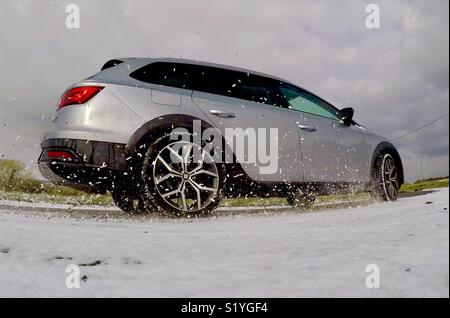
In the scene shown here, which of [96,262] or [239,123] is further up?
[239,123]

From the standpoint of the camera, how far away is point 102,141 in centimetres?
292

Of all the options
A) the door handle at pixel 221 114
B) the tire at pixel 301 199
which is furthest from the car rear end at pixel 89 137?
the tire at pixel 301 199

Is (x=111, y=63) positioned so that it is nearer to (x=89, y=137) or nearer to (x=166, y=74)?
(x=166, y=74)

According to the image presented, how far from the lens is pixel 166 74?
3.37 meters

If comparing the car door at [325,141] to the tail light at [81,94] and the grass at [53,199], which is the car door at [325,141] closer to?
the tail light at [81,94]

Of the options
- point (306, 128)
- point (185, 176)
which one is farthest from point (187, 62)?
point (306, 128)

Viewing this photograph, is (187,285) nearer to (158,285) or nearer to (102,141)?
(158,285)

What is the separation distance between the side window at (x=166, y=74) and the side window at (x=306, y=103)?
1064mm

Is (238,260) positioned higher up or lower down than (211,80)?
lower down

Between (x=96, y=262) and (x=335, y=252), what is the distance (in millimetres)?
959

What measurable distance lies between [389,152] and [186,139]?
271 centimetres

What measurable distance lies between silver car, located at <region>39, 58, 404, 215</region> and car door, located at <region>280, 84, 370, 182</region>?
15mm

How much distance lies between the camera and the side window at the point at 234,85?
3.51 metres
